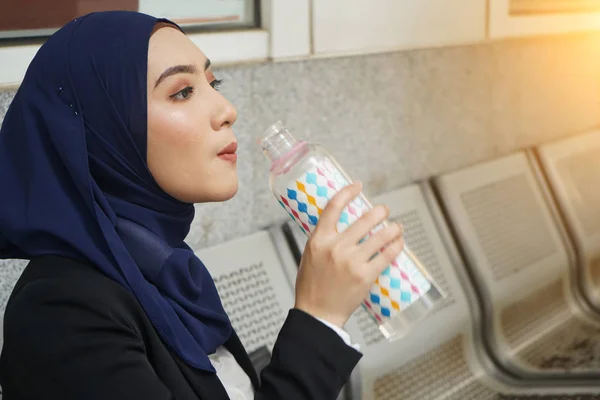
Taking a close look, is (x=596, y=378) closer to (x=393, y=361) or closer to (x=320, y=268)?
(x=393, y=361)

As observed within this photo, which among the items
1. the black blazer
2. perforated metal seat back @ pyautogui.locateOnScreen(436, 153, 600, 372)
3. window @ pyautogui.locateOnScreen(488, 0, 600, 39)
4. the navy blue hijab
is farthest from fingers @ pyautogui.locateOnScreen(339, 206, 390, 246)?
window @ pyautogui.locateOnScreen(488, 0, 600, 39)

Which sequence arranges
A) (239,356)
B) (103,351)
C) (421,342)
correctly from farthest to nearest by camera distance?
(421,342) < (239,356) < (103,351)

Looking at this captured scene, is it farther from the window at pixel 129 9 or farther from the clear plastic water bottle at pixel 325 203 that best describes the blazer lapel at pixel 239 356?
the window at pixel 129 9

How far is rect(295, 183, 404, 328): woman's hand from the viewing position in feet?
3.35

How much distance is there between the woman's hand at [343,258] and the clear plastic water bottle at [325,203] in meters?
0.02

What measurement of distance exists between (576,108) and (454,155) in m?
0.91

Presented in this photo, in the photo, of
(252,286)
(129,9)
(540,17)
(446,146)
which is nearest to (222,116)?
(129,9)

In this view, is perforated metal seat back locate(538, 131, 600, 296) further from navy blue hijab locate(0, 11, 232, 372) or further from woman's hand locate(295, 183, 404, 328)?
navy blue hijab locate(0, 11, 232, 372)

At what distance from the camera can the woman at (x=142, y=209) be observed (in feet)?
3.19

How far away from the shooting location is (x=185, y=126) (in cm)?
104

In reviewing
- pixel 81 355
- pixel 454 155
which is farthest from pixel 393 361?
pixel 81 355

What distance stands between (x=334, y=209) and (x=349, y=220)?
0.04m

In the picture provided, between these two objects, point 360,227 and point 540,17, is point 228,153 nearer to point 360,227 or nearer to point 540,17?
point 360,227

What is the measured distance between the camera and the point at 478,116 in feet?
9.11
